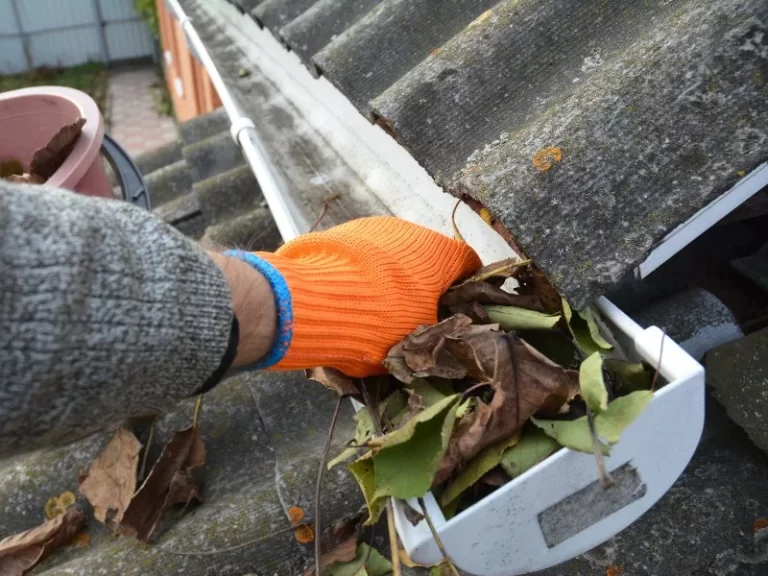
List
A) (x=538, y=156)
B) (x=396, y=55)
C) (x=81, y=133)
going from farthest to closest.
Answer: (x=81, y=133) < (x=396, y=55) < (x=538, y=156)

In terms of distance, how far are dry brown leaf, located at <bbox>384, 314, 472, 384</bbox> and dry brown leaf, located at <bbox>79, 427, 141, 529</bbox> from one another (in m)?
0.52

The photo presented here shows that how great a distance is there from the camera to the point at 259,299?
0.79 m

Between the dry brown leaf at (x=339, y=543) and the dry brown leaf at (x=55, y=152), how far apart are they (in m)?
1.05

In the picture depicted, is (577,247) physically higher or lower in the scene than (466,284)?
higher

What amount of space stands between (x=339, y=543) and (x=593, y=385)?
468 mm

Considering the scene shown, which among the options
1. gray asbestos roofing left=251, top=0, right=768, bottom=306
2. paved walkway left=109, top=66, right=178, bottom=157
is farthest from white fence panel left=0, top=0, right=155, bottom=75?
gray asbestos roofing left=251, top=0, right=768, bottom=306

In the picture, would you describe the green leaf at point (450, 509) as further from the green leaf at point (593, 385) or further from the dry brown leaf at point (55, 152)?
the dry brown leaf at point (55, 152)

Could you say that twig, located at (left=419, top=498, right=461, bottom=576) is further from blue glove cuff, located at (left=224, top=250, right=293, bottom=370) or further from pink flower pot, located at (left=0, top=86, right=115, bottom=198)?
pink flower pot, located at (left=0, top=86, right=115, bottom=198)

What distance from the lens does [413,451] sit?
718 mm

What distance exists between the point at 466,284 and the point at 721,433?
0.44m

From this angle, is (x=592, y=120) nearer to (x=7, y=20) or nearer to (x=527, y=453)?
(x=527, y=453)

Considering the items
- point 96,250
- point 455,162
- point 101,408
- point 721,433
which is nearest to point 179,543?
point 101,408

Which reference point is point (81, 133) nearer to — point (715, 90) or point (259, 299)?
point (259, 299)

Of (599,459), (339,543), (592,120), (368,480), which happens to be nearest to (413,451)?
(368,480)
